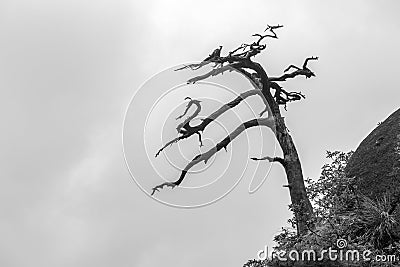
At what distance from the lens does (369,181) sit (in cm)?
1375

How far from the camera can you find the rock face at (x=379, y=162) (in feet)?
43.2

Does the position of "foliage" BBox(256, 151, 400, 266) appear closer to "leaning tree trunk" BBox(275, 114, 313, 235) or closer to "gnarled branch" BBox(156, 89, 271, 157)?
"leaning tree trunk" BBox(275, 114, 313, 235)

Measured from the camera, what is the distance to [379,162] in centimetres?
1403

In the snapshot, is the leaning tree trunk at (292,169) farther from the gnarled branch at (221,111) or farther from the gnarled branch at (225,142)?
the gnarled branch at (221,111)

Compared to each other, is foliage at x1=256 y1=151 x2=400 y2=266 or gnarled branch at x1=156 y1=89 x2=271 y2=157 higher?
gnarled branch at x1=156 y1=89 x2=271 y2=157

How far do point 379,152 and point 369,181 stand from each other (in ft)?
3.01

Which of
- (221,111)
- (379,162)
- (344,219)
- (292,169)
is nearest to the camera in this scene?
(344,219)

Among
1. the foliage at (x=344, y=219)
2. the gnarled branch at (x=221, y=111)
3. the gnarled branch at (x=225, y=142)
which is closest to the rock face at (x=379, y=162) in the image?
the foliage at (x=344, y=219)

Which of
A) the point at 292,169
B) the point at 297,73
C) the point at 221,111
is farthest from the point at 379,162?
the point at 221,111

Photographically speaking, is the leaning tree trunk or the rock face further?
the rock face

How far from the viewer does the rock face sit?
Result: 43.2 ft

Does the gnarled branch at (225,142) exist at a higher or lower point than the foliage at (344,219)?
higher

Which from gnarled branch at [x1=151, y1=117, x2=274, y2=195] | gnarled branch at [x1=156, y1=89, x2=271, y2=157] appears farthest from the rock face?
gnarled branch at [x1=156, y1=89, x2=271, y2=157]

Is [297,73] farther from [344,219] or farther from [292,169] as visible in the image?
[344,219]
